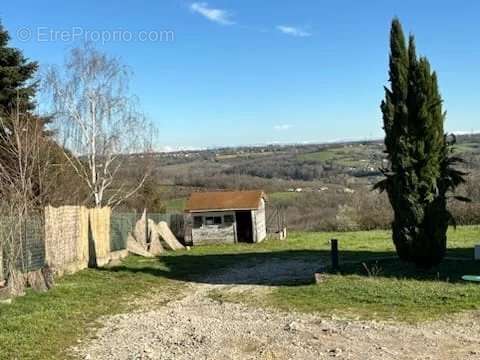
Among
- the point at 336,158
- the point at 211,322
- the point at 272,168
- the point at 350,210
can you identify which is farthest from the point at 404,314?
the point at 336,158

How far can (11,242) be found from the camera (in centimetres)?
1234

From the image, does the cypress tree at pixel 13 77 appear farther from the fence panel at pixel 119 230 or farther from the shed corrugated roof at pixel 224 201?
the shed corrugated roof at pixel 224 201

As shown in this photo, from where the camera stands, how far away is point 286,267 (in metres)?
17.8

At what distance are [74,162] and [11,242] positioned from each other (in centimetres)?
1621

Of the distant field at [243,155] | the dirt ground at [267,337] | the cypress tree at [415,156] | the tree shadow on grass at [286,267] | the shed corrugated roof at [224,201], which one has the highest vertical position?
the distant field at [243,155]

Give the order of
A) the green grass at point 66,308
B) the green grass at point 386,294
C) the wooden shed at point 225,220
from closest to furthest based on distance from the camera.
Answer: the green grass at point 66,308 < the green grass at point 386,294 < the wooden shed at point 225,220

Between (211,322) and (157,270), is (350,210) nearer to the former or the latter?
(157,270)

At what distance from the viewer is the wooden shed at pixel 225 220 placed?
31359mm

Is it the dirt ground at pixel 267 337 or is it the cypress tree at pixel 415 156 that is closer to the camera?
the dirt ground at pixel 267 337

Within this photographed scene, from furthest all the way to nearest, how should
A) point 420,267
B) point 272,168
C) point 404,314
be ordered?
point 272,168, point 420,267, point 404,314

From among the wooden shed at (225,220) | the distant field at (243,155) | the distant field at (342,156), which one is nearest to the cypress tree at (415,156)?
the wooden shed at (225,220)

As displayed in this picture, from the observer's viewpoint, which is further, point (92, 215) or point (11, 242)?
point (92, 215)

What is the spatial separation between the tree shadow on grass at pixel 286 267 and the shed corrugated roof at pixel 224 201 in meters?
8.19

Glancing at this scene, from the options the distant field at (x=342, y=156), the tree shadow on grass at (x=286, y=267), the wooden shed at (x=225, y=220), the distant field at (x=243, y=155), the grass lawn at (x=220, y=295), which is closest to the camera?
the grass lawn at (x=220, y=295)
